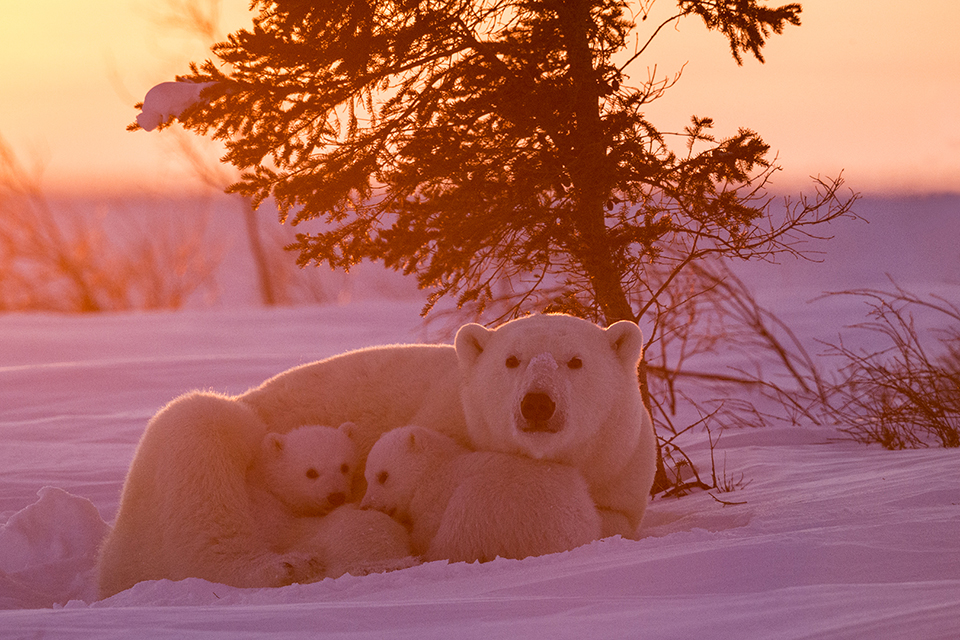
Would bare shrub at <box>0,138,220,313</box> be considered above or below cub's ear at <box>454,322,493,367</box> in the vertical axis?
above

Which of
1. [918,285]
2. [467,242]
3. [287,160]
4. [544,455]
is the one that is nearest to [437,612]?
[544,455]

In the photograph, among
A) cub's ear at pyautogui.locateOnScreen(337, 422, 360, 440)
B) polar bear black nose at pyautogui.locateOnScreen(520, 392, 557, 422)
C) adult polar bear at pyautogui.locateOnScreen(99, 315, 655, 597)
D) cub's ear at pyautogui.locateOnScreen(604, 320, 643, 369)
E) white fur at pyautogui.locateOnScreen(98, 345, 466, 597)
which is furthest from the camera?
cub's ear at pyautogui.locateOnScreen(337, 422, 360, 440)

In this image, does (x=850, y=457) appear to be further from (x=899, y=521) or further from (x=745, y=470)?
(x=899, y=521)

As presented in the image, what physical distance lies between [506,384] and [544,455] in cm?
32

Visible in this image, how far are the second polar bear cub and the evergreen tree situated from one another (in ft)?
3.51

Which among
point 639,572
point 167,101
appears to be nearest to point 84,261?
point 167,101

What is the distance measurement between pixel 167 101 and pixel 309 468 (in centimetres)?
196

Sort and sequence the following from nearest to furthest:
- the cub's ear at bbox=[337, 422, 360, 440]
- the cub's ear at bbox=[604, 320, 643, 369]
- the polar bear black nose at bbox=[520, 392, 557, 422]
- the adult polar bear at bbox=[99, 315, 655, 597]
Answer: the polar bear black nose at bbox=[520, 392, 557, 422] → the adult polar bear at bbox=[99, 315, 655, 597] → the cub's ear at bbox=[604, 320, 643, 369] → the cub's ear at bbox=[337, 422, 360, 440]

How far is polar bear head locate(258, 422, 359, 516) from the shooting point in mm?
3820

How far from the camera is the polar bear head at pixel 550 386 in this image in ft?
11.0

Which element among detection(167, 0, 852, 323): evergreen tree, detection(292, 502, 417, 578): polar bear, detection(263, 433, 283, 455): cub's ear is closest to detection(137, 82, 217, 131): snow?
detection(167, 0, 852, 323): evergreen tree

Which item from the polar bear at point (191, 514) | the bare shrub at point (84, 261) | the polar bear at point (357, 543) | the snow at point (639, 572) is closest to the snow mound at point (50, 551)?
the snow at point (639, 572)

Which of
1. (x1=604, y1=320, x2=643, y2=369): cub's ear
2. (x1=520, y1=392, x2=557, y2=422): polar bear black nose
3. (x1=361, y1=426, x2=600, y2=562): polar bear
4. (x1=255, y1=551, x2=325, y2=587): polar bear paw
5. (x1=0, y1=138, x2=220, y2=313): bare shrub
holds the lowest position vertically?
(x1=255, y1=551, x2=325, y2=587): polar bear paw

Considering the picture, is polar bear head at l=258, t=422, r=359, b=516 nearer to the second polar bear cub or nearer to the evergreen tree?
the second polar bear cub
